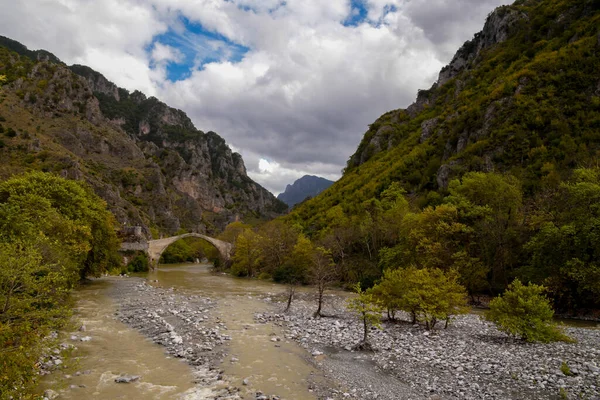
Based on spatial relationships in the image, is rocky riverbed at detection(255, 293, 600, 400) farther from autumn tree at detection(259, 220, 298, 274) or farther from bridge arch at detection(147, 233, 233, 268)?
bridge arch at detection(147, 233, 233, 268)

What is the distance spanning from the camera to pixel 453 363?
12422 millimetres

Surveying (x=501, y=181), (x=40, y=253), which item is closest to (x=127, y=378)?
(x=40, y=253)

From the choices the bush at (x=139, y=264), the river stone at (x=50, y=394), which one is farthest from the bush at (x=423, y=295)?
the bush at (x=139, y=264)

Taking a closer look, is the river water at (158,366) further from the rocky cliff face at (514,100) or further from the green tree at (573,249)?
Answer: the rocky cliff face at (514,100)

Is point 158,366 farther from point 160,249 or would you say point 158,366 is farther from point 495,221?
point 160,249

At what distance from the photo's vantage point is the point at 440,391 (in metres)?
10.3

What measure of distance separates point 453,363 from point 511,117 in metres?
39.4

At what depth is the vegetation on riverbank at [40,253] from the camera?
7.72m

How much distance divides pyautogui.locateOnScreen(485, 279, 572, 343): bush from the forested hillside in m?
7.61

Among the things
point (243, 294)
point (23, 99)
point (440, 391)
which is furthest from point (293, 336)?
point (23, 99)

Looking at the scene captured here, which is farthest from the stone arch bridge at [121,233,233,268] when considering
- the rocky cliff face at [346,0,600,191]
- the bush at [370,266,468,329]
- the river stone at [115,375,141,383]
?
the river stone at [115,375,141,383]

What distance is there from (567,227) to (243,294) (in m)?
26.2

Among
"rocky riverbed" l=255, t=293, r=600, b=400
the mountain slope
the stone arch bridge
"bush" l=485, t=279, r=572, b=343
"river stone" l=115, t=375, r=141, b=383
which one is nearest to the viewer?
"rocky riverbed" l=255, t=293, r=600, b=400

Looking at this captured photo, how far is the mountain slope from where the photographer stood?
36.4 m
